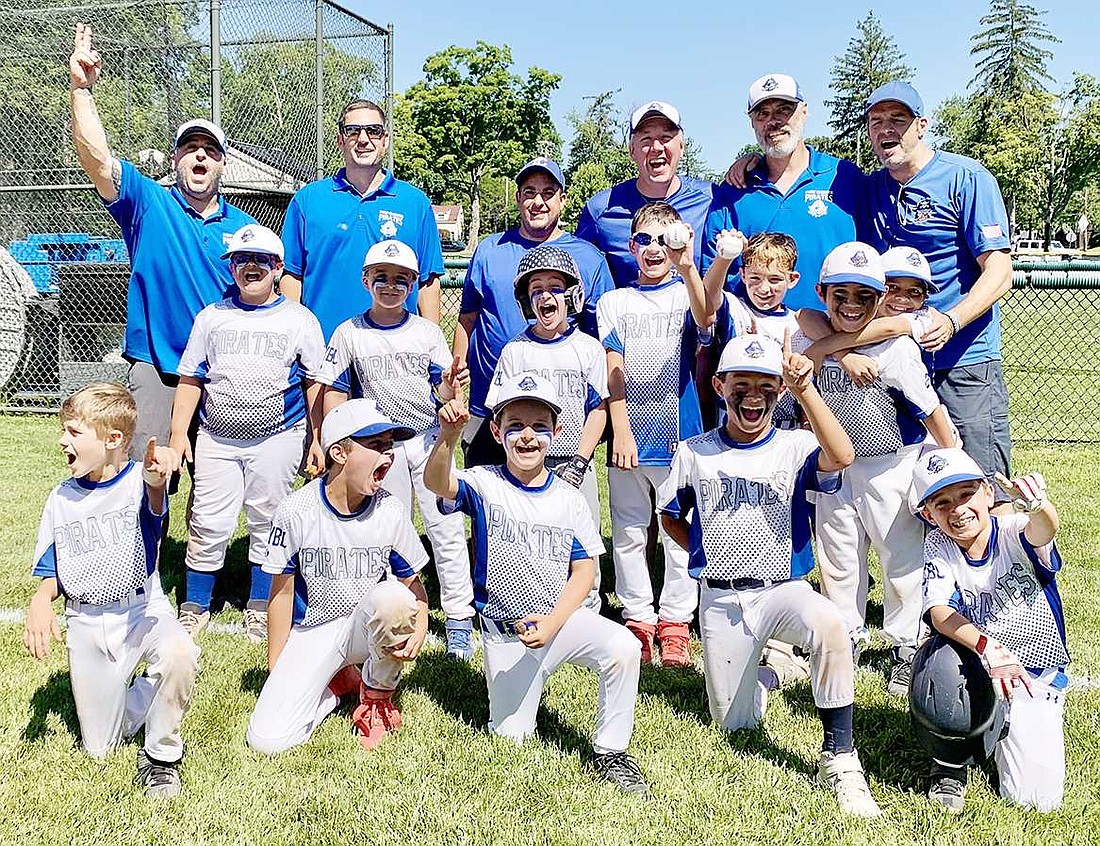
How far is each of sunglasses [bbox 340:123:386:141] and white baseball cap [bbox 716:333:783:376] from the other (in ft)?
7.69

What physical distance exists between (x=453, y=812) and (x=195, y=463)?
228 centimetres

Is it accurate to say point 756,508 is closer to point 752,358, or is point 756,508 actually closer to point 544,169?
point 752,358

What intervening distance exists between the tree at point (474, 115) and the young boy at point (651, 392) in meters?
50.5

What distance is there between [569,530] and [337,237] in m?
2.14

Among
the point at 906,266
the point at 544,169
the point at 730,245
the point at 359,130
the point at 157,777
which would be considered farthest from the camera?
the point at 359,130

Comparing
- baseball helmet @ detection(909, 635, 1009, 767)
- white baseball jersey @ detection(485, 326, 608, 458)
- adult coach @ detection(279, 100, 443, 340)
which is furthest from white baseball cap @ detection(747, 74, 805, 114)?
baseball helmet @ detection(909, 635, 1009, 767)

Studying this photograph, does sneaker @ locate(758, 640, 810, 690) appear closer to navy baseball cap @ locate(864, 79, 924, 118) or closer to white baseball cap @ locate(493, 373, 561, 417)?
white baseball cap @ locate(493, 373, 561, 417)

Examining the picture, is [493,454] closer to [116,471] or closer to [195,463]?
[195,463]

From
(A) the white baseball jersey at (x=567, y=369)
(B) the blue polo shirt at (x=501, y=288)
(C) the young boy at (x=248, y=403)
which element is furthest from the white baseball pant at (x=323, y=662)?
(B) the blue polo shirt at (x=501, y=288)

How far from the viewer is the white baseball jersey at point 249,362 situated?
174 inches

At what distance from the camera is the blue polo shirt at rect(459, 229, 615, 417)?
448 centimetres

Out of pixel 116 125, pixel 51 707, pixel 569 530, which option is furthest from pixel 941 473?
pixel 116 125

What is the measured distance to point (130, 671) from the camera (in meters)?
3.37

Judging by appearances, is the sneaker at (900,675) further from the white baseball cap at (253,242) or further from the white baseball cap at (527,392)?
the white baseball cap at (253,242)
